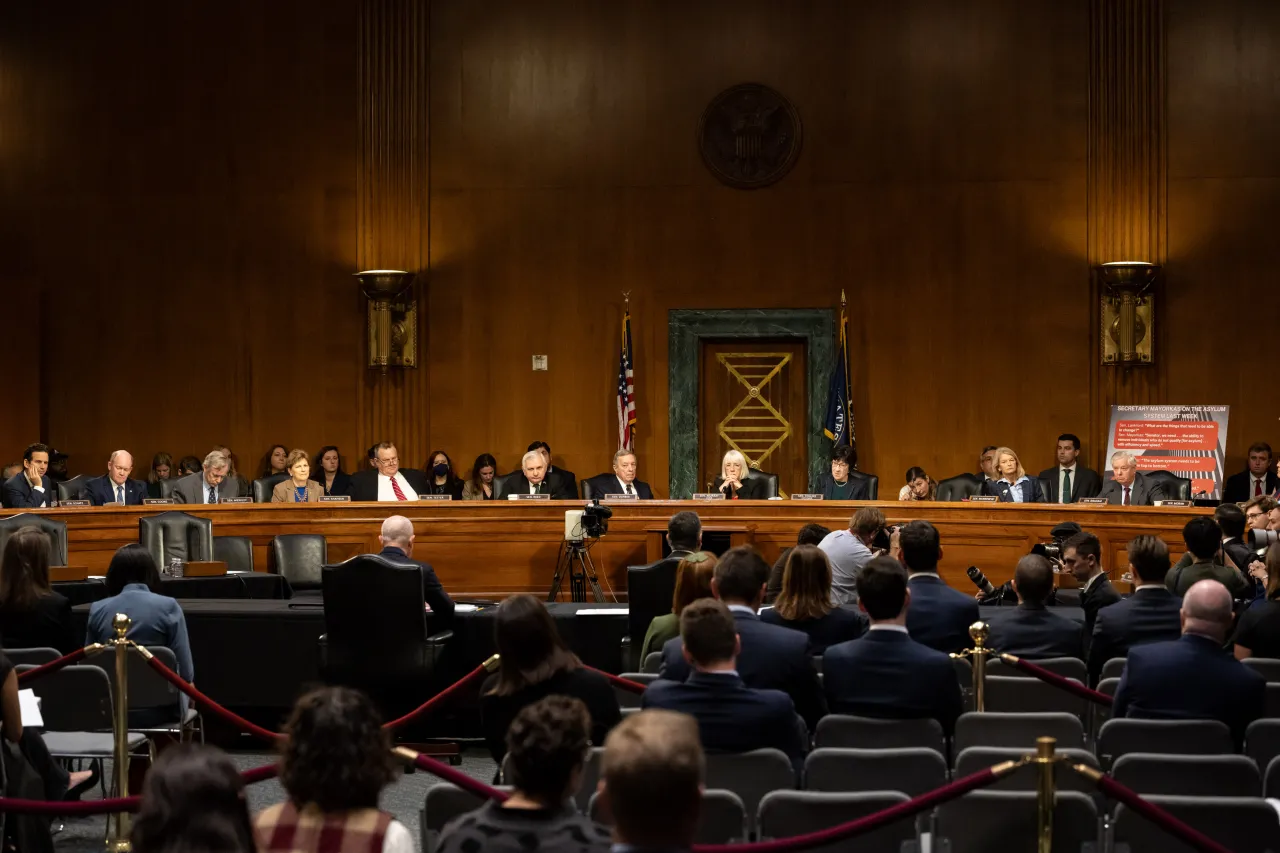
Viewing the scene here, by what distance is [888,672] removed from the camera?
4824 millimetres

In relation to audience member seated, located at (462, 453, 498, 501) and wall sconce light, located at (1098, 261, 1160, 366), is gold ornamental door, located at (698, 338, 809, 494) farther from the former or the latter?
wall sconce light, located at (1098, 261, 1160, 366)

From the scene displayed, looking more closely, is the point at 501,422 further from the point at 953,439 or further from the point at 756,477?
the point at 953,439

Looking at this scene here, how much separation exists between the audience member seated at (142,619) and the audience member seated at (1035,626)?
3.46 meters

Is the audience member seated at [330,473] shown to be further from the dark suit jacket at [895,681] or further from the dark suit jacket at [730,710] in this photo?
the dark suit jacket at [730,710]

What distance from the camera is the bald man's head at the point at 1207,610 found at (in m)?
4.84

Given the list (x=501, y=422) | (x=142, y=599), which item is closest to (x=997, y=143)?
(x=501, y=422)

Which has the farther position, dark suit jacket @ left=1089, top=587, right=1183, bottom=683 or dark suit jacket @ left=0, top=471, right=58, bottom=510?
dark suit jacket @ left=0, top=471, right=58, bottom=510

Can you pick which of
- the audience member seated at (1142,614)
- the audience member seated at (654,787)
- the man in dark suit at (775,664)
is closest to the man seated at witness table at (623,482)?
the audience member seated at (1142,614)

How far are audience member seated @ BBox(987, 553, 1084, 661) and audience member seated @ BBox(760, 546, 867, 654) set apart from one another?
0.63m

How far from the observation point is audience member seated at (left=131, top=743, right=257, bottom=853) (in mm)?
2441

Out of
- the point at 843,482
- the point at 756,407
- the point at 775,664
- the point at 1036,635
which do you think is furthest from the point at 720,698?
the point at 756,407

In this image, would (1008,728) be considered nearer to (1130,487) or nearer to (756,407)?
(1130,487)

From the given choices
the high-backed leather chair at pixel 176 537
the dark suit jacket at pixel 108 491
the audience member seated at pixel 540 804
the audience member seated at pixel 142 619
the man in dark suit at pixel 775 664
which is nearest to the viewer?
the audience member seated at pixel 540 804

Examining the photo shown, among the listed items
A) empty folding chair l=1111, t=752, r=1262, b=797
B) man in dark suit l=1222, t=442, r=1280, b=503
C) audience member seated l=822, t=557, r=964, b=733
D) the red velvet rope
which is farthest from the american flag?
empty folding chair l=1111, t=752, r=1262, b=797
